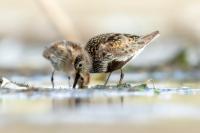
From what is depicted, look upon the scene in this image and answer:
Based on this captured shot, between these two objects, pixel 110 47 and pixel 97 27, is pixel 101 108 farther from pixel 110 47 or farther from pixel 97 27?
pixel 97 27

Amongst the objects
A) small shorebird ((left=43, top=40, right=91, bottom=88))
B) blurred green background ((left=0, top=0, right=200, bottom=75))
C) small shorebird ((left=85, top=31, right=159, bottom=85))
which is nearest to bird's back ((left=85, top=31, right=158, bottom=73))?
small shorebird ((left=85, top=31, right=159, bottom=85))

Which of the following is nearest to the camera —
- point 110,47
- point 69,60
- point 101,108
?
point 101,108

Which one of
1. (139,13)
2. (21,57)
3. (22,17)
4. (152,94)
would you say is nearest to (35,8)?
(22,17)

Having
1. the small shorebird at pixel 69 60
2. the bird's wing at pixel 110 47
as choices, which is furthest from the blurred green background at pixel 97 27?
the small shorebird at pixel 69 60

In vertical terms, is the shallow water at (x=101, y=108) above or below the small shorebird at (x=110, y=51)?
below

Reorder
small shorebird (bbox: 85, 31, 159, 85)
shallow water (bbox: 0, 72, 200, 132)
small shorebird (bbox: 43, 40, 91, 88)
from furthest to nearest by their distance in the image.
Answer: small shorebird (bbox: 85, 31, 159, 85) < small shorebird (bbox: 43, 40, 91, 88) < shallow water (bbox: 0, 72, 200, 132)

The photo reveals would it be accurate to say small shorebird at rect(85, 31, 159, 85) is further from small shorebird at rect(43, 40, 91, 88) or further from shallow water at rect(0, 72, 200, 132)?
shallow water at rect(0, 72, 200, 132)

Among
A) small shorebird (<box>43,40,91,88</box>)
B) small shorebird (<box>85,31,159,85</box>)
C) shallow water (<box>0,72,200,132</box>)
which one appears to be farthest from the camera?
small shorebird (<box>85,31,159,85</box>)

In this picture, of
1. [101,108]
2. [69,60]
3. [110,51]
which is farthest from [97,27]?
[101,108]

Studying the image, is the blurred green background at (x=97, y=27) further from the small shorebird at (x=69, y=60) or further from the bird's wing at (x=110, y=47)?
the small shorebird at (x=69, y=60)
